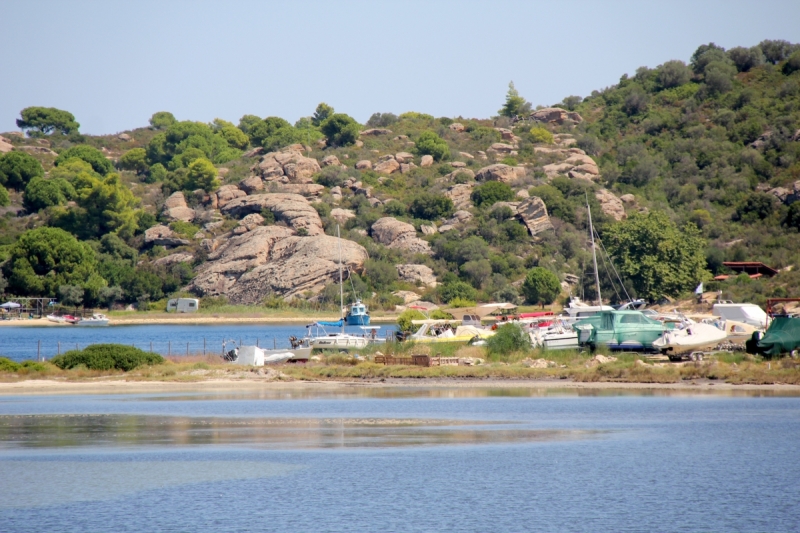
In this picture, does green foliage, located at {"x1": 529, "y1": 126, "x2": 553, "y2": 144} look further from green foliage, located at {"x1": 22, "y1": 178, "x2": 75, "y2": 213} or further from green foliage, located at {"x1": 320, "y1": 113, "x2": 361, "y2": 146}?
green foliage, located at {"x1": 22, "y1": 178, "x2": 75, "y2": 213}

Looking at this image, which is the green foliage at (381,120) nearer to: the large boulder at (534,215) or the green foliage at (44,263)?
the large boulder at (534,215)

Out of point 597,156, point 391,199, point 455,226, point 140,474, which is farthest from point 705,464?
point 597,156

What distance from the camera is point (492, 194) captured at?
406 feet

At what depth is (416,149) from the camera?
147 meters

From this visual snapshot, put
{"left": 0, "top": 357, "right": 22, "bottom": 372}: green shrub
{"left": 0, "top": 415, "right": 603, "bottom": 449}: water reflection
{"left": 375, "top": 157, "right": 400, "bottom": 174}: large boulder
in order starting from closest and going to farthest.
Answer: {"left": 0, "top": 415, "right": 603, "bottom": 449}: water reflection < {"left": 0, "top": 357, "right": 22, "bottom": 372}: green shrub < {"left": 375, "top": 157, "right": 400, "bottom": 174}: large boulder

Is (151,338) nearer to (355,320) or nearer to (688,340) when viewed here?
(355,320)

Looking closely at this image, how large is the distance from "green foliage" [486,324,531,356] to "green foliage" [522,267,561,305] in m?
51.1

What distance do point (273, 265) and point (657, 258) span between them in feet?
155

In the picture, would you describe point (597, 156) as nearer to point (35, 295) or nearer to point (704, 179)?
point (704, 179)

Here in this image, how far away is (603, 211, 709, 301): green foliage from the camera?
8188cm

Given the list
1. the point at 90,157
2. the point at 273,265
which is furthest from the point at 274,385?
the point at 90,157

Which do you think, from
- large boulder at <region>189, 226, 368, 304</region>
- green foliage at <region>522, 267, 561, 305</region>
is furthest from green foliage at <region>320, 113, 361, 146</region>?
green foliage at <region>522, 267, 561, 305</region>

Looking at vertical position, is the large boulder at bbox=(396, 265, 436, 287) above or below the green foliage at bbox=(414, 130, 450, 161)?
below

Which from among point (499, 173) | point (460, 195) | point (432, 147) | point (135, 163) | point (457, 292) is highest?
point (135, 163)
